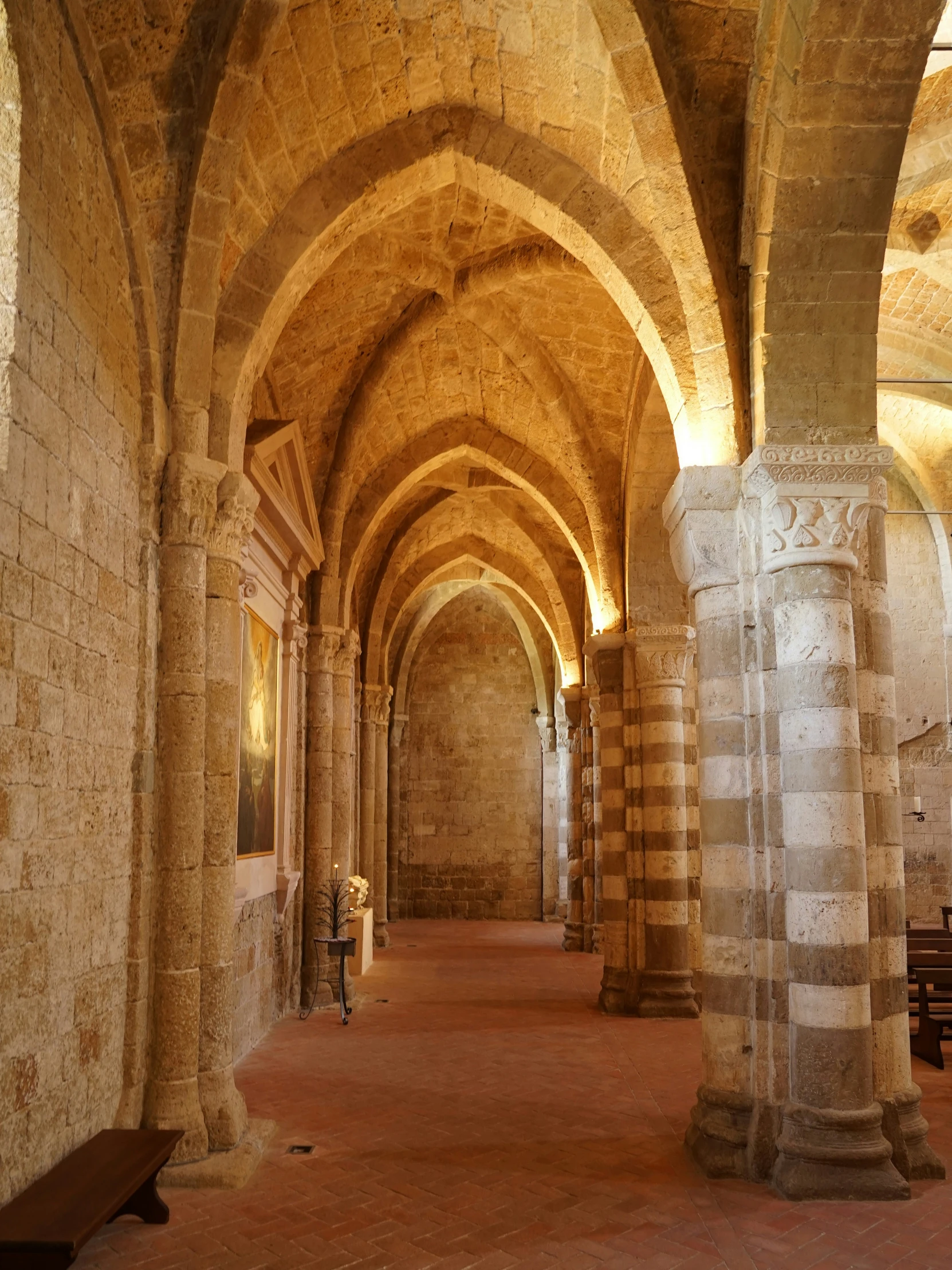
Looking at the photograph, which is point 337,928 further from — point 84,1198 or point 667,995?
point 84,1198

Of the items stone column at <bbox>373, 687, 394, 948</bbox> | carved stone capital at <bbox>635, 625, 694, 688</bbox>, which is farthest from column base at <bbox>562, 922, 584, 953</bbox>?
carved stone capital at <bbox>635, 625, 694, 688</bbox>

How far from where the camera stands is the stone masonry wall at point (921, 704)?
47.2 feet

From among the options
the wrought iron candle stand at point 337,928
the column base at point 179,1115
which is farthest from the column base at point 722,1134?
the wrought iron candle stand at point 337,928

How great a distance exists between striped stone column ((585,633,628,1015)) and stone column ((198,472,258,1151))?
4.99 m

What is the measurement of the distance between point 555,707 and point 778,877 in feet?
51.2

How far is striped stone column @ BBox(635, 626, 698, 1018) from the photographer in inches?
383

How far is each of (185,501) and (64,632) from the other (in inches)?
56.5

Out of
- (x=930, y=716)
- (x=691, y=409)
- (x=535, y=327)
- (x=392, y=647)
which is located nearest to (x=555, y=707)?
(x=392, y=647)

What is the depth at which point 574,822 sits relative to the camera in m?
15.8

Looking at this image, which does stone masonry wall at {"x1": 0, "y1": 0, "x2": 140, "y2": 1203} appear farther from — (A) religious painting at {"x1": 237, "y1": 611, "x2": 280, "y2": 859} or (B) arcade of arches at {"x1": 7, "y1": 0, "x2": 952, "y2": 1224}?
(A) religious painting at {"x1": 237, "y1": 611, "x2": 280, "y2": 859}

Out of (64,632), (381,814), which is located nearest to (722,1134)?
(64,632)

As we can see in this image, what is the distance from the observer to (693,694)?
10672mm

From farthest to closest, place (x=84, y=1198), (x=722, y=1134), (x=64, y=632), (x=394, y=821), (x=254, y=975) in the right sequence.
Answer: (x=394, y=821) → (x=254, y=975) → (x=722, y=1134) → (x=64, y=632) → (x=84, y=1198)

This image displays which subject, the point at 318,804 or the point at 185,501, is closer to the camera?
the point at 185,501
